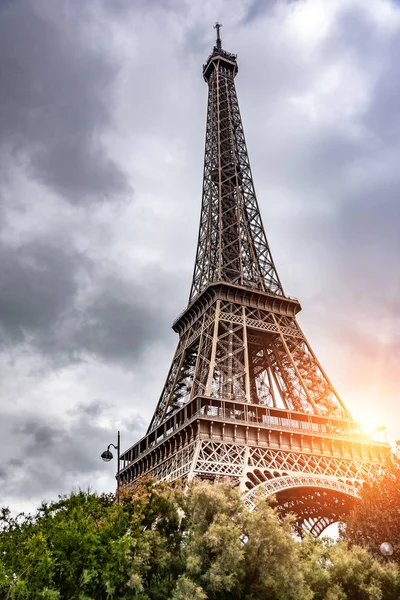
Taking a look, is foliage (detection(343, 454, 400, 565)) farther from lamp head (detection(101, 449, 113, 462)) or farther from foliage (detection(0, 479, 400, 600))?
lamp head (detection(101, 449, 113, 462))

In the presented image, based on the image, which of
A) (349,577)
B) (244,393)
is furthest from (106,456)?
(244,393)

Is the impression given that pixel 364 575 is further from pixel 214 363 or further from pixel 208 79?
pixel 208 79

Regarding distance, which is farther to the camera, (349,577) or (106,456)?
(106,456)

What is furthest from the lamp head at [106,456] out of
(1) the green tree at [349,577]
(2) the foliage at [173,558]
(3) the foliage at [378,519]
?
(3) the foliage at [378,519]

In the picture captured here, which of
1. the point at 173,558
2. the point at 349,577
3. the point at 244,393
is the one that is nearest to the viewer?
the point at 173,558

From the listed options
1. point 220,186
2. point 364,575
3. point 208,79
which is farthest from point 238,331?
point 208,79

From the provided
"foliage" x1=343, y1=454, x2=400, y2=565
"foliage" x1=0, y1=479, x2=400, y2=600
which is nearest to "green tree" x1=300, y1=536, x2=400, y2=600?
"foliage" x1=0, y1=479, x2=400, y2=600

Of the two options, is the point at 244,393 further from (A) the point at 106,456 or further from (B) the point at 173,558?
(B) the point at 173,558
